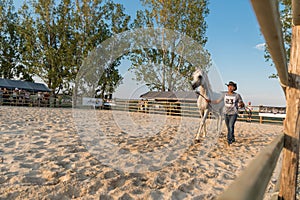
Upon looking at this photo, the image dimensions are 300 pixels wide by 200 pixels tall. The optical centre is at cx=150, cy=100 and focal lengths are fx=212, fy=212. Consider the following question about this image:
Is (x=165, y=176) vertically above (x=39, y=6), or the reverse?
(x=39, y=6)

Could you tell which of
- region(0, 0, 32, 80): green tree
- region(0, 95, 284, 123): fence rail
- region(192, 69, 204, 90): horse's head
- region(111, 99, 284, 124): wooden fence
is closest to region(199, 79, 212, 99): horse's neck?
region(192, 69, 204, 90): horse's head

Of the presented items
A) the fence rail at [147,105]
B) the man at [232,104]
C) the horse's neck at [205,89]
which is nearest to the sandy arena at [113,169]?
the man at [232,104]

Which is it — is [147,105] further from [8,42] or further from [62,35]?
[8,42]

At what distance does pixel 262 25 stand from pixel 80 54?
810 inches

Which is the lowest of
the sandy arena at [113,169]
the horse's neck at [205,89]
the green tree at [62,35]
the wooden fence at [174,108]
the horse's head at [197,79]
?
the sandy arena at [113,169]

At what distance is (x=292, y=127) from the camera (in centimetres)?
132

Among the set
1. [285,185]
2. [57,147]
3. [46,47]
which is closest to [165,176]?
[285,185]

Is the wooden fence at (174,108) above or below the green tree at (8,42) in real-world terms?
below

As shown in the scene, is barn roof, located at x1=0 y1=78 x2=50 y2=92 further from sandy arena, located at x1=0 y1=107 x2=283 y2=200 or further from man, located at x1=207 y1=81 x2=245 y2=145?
man, located at x1=207 y1=81 x2=245 y2=145

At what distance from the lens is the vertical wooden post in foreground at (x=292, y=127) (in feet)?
4.25

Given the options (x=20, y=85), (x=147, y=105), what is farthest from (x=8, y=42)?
(x=147, y=105)

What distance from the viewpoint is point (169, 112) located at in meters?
14.4

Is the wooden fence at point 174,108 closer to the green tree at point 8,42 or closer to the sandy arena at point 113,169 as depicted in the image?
the sandy arena at point 113,169

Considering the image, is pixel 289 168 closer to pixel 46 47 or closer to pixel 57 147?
pixel 57 147
